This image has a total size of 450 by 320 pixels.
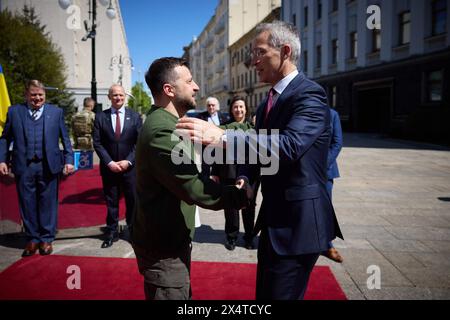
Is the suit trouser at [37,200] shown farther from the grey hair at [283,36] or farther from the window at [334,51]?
the window at [334,51]

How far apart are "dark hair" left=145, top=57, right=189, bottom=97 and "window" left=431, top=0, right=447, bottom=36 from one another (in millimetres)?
21587

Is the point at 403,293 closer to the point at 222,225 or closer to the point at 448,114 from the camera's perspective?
the point at 222,225

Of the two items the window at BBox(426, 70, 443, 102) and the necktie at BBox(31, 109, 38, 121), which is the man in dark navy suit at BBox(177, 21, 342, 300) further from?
the window at BBox(426, 70, 443, 102)

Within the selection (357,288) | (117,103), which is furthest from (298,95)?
(117,103)

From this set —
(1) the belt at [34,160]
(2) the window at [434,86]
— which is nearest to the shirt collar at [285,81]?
(1) the belt at [34,160]

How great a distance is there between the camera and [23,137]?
4.47 metres

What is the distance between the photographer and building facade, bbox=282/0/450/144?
18609 mm

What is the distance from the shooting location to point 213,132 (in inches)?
69.5

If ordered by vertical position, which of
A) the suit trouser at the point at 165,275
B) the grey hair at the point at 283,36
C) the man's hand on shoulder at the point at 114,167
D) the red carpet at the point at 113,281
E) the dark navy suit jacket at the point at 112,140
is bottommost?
the red carpet at the point at 113,281

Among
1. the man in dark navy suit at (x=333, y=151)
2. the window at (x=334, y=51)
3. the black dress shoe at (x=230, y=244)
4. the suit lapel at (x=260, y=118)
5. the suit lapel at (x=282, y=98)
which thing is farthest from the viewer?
the window at (x=334, y=51)

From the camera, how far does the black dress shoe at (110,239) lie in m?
4.76

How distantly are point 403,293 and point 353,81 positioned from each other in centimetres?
2517

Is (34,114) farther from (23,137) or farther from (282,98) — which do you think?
(282,98)

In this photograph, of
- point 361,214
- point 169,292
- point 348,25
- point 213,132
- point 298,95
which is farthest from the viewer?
point 348,25
